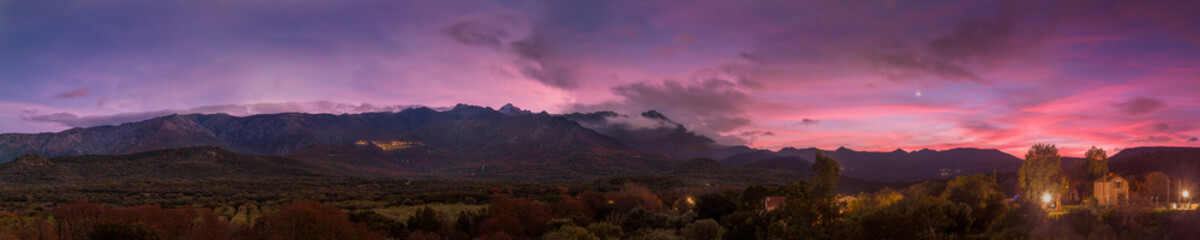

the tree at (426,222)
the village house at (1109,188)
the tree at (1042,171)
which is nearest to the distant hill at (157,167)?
the tree at (426,222)

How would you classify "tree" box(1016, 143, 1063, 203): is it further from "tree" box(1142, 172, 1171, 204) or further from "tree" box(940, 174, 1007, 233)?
"tree" box(1142, 172, 1171, 204)

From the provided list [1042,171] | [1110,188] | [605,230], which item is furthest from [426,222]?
[1110,188]

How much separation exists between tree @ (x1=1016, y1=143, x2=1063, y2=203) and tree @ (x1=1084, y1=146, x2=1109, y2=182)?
1447cm

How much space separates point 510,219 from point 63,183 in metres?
87.4

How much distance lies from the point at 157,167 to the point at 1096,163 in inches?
5524

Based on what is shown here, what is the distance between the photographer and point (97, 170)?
95.2m

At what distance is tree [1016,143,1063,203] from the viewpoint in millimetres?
42938

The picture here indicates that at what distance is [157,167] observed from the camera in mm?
99625

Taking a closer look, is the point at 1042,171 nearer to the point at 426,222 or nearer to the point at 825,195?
the point at 825,195

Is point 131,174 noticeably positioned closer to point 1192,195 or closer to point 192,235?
point 192,235

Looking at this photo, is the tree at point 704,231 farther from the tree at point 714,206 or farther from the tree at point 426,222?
the tree at point 426,222

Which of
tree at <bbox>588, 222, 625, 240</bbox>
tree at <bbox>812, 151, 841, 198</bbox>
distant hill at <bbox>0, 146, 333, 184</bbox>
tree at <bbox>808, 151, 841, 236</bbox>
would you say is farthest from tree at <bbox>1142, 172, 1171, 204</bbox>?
distant hill at <bbox>0, 146, 333, 184</bbox>

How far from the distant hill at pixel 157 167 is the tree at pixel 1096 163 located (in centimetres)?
12096

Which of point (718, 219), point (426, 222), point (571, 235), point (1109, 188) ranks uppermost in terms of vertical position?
point (1109, 188)
